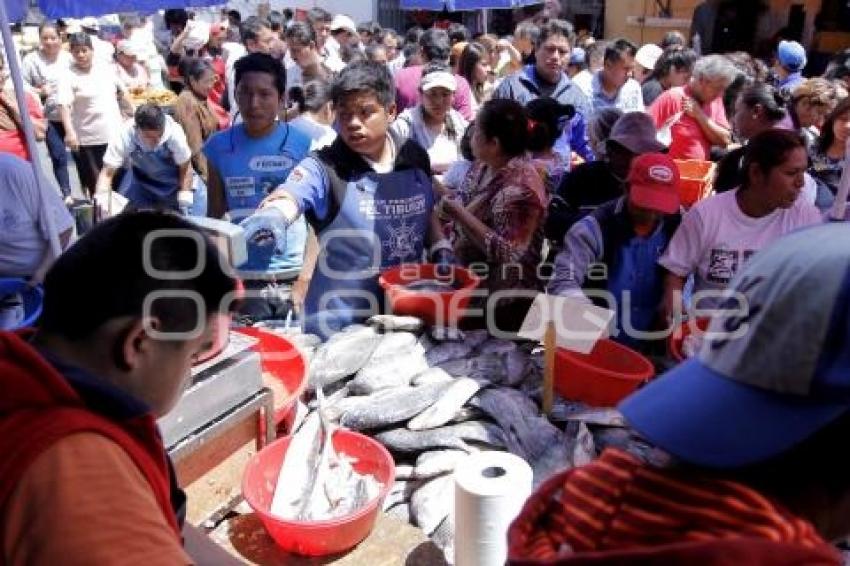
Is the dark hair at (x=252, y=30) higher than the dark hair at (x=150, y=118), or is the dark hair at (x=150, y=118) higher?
the dark hair at (x=252, y=30)

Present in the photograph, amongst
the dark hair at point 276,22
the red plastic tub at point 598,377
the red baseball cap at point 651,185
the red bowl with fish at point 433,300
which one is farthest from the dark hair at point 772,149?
the dark hair at point 276,22

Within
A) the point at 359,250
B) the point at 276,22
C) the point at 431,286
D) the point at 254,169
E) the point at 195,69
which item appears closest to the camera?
the point at 431,286

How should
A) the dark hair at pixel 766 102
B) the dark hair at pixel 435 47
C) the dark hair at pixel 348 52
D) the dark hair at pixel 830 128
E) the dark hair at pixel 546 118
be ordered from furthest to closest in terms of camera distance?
the dark hair at pixel 348 52, the dark hair at pixel 435 47, the dark hair at pixel 546 118, the dark hair at pixel 766 102, the dark hair at pixel 830 128

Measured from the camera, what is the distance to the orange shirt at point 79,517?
809 mm

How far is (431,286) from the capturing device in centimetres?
262

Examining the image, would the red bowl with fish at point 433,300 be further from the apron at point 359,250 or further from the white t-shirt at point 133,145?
the white t-shirt at point 133,145

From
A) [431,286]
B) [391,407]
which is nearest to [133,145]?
[431,286]

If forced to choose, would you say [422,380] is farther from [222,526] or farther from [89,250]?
[89,250]

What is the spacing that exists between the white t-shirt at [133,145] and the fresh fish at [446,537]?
3913 millimetres

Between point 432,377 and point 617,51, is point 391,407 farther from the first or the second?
point 617,51

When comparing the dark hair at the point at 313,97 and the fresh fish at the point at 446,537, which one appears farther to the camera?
the dark hair at the point at 313,97

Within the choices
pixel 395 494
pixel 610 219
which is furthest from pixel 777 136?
pixel 395 494

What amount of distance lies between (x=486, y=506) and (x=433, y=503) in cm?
39

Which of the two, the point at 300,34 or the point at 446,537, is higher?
the point at 300,34
